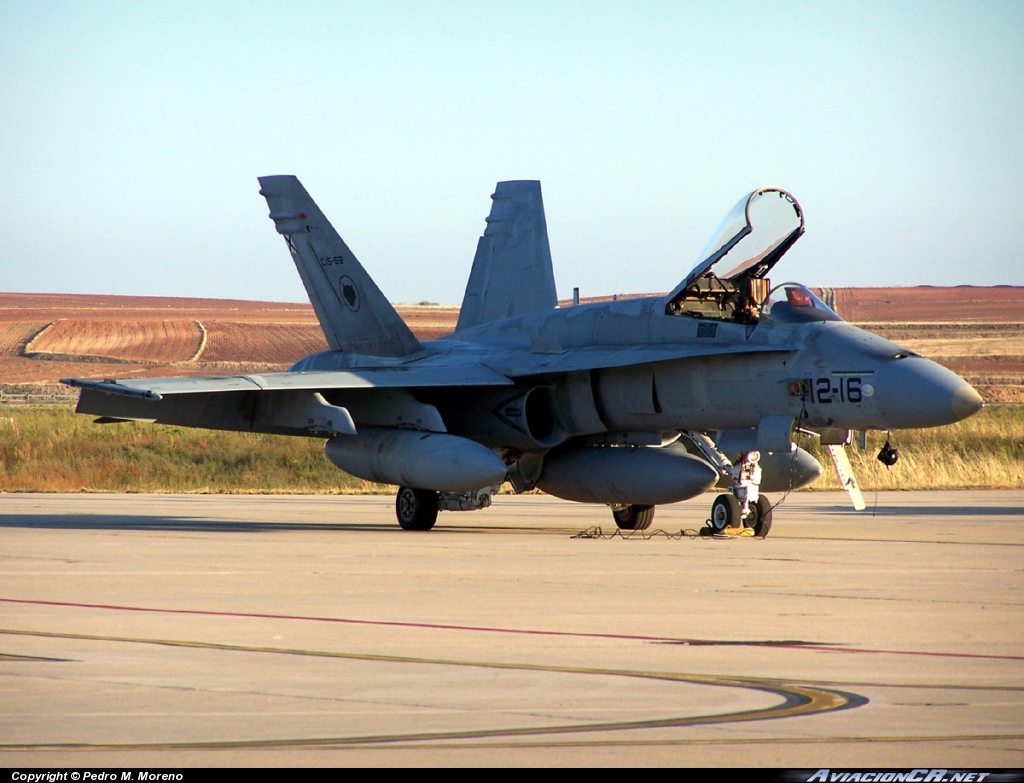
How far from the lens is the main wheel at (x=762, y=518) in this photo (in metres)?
14.7

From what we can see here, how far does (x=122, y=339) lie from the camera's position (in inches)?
3278

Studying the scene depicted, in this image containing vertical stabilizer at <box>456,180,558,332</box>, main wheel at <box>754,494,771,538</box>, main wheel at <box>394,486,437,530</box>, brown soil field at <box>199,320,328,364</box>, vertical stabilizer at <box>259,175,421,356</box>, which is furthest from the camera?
brown soil field at <box>199,320,328,364</box>

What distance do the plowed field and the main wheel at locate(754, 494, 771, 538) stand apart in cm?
6280

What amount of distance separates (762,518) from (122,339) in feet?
239

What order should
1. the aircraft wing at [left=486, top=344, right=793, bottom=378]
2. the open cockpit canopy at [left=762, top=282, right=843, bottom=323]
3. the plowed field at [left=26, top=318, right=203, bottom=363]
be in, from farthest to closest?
the plowed field at [left=26, top=318, right=203, bottom=363] < the aircraft wing at [left=486, top=344, right=793, bottom=378] < the open cockpit canopy at [left=762, top=282, right=843, bottom=323]

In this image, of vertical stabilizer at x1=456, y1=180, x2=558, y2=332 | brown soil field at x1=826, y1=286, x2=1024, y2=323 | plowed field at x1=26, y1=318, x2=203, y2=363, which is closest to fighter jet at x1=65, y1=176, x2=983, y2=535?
vertical stabilizer at x1=456, y1=180, x2=558, y2=332

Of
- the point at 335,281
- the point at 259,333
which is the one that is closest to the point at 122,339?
the point at 259,333

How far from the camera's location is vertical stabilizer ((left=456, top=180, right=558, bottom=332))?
19969 millimetres

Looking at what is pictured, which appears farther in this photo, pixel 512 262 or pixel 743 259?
pixel 512 262

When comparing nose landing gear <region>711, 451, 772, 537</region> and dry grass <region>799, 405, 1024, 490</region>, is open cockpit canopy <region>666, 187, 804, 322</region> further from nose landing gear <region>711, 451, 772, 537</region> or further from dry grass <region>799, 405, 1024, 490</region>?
dry grass <region>799, 405, 1024, 490</region>

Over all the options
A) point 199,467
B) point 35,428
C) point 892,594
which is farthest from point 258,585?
point 35,428

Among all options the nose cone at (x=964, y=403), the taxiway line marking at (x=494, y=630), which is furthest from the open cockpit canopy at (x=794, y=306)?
the taxiway line marking at (x=494, y=630)

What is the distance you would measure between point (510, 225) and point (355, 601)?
11.9m

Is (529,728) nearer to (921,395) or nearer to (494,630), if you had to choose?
(494,630)
